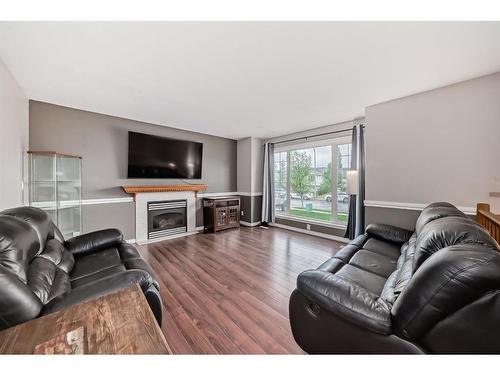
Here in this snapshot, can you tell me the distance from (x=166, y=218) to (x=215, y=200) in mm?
1094

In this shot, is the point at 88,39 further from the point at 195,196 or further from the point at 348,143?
the point at 348,143

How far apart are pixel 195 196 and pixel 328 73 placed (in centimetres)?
354

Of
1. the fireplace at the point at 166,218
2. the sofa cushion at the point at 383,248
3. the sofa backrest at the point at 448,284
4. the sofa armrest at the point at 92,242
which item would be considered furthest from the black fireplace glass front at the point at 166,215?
the sofa backrest at the point at 448,284

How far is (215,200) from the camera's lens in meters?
4.48

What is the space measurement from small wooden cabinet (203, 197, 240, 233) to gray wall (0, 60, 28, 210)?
2862 mm

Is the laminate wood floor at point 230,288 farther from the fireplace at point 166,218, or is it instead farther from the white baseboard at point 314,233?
the fireplace at point 166,218

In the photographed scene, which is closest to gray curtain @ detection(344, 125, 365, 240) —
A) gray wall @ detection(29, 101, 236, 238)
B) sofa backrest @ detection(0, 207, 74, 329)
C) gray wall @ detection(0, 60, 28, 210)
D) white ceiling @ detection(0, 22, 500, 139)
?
white ceiling @ detection(0, 22, 500, 139)

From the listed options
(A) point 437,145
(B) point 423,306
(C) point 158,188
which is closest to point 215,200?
(C) point 158,188

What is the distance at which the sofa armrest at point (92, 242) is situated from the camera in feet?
6.45
